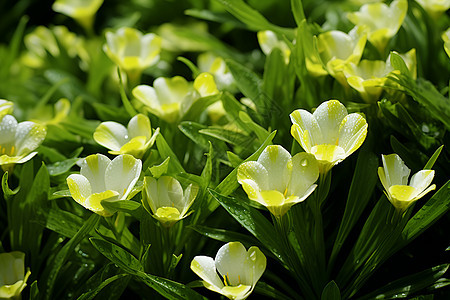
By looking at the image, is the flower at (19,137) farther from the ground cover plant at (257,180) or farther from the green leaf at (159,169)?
the green leaf at (159,169)

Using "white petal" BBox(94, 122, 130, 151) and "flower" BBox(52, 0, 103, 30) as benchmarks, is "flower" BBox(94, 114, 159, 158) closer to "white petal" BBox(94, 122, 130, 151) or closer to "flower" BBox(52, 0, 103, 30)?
"white petal" BBox(94, 122, 130, 151)

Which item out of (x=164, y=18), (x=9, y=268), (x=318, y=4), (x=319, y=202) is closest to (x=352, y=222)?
(x=319, y=202)

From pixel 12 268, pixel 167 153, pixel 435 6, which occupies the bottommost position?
pixel 12 268

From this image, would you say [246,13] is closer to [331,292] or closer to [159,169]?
[159,169]

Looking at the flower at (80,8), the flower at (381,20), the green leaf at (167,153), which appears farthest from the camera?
the flower at (80,8)

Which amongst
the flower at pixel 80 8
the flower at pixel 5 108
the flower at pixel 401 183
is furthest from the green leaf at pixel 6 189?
the flower at pixel 80 8

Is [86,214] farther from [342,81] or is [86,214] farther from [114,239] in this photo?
[342,81]

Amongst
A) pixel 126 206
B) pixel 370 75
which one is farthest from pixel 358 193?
pixel 126 206
